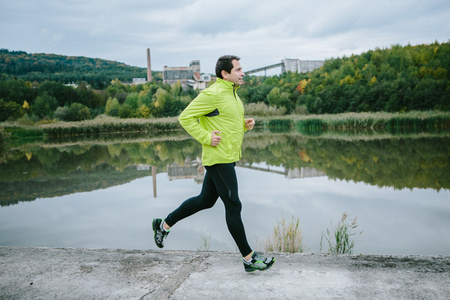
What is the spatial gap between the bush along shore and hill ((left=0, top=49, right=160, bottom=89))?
6530 centimetres

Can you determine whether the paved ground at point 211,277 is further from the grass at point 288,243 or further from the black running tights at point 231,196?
the grass at point 288,243

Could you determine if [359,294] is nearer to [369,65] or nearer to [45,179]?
[45,179]

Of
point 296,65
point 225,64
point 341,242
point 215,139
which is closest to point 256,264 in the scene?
point 215,139

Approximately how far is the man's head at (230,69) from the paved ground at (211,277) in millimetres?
1470

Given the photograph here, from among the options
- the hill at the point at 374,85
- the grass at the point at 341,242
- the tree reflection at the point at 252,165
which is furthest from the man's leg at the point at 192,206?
the hill at the point at 374,85

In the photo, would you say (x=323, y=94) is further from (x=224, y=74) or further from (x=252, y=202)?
(x=224, y=74)

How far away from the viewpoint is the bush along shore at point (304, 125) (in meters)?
29.5

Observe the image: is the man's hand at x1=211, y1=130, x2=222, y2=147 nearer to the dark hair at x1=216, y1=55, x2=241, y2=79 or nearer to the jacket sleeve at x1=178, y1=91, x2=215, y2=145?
the jacket sleeve at x1=178, y1=91, x2=215, y2=145

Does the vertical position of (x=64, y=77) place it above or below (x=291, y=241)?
above

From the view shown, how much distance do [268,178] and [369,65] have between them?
59260mm

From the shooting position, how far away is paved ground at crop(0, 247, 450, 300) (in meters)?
2.54

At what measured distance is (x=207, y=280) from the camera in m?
2.77

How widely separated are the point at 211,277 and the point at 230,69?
5.19 feet

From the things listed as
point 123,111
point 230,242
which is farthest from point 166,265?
point 123,111
